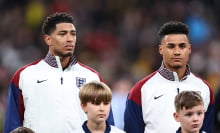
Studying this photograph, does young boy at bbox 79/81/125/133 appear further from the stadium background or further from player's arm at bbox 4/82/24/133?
the stadium background

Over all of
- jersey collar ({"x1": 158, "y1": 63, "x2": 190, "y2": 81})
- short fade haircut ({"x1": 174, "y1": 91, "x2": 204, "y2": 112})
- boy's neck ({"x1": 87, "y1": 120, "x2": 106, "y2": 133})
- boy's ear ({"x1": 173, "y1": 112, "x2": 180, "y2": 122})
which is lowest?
boy's neck ({"x1": 87, "y1": 120, "x2": 106, "y2": 133})

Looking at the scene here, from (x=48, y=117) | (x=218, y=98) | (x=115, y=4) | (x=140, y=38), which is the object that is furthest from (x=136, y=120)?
(x=115, y=4)

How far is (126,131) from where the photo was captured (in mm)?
10406

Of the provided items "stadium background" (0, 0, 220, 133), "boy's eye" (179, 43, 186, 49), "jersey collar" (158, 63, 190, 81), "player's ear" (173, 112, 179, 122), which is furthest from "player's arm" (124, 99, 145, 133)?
"stadium background" (0, 0, 220, 133)

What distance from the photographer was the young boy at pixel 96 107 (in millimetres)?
9539

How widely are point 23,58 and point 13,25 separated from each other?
1531 mm

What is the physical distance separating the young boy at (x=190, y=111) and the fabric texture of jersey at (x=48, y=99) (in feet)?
3.07

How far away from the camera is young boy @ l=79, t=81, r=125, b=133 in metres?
9.54

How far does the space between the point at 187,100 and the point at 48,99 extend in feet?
4.94

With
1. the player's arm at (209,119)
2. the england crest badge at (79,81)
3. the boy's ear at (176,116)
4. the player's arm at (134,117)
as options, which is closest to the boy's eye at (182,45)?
the player's arm at (209,119)

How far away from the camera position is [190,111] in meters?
9.52

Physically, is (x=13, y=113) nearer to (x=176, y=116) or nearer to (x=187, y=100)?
(x=176, y=116)

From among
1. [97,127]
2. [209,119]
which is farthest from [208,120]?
[97,127]

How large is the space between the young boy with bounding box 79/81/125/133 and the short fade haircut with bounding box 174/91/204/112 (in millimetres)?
633
